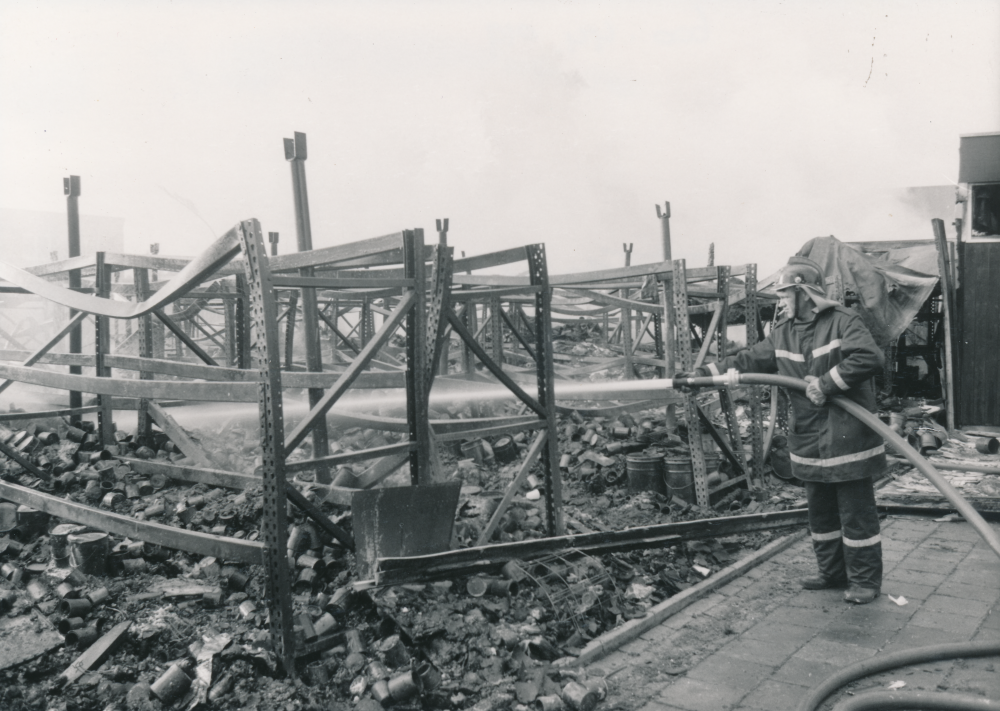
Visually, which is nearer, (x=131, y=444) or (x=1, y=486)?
(x=1, y=486)

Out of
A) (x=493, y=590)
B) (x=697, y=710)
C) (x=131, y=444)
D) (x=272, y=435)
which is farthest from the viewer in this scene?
(x=131, y=444)

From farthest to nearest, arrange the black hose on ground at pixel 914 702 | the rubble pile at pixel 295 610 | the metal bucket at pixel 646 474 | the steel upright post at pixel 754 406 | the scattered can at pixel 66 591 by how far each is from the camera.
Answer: the steel upright post at pixel 754 406
the metal bucket at pixel 646 474
the scattered can at pixel 66 591
the rubble pile at pixel 295 610
the black hose on ground at pixel 914 702

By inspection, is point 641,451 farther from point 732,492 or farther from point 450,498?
point 450,498

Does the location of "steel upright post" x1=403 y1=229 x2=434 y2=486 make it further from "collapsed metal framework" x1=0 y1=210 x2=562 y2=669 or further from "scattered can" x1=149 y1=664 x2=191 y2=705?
"scattered can" x1=149 y1=664 x2=191 y2=705

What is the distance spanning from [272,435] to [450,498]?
3.90 feet

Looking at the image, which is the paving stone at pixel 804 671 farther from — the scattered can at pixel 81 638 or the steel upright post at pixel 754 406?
the steel upright post at pixel 754 406

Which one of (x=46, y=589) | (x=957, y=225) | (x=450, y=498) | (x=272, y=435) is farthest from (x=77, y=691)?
(x=957, y=225)

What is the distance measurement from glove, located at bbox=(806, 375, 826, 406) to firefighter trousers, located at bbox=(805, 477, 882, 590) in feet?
1.98

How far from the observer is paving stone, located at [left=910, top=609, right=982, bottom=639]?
4.04m

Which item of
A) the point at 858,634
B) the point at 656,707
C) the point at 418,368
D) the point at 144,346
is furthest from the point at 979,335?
the point at 144,346

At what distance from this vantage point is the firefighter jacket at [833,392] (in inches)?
169

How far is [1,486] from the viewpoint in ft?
17.8

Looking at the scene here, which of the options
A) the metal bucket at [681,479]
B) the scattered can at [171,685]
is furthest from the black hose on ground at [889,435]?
the scattered can at [171,685]

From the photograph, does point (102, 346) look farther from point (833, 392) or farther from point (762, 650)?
point (833, 392)
